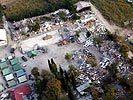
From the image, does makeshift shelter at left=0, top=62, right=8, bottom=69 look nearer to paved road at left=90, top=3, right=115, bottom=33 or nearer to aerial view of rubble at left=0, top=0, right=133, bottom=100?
aerial view of rubble at left=0, top=0, right=133, bottom=100

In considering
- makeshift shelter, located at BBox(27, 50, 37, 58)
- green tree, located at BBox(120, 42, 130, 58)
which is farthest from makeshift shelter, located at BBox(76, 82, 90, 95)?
makeshift shelter, located at BBox(27, 50, 37, 58)

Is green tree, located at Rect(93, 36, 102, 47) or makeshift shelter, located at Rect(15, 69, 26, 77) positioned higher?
green tree, located at Rect(93, 36, 102, 47)

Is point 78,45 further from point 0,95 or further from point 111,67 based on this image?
point 0,95

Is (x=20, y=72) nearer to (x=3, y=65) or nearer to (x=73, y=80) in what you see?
(x=3, y=65)

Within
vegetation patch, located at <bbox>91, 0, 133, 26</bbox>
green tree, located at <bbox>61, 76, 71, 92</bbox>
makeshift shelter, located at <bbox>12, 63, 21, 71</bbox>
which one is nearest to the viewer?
green tree, located at <bbox>61, 76, 71, 92</bbox>

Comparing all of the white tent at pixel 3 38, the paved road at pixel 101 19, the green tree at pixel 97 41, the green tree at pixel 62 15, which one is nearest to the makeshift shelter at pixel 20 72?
the white tent at pixel 3 38

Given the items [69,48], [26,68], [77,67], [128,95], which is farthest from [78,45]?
[128,95]

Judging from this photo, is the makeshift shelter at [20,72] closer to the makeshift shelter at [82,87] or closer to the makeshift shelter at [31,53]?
the makeshift shelter at [31,53]

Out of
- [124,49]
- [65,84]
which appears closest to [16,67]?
[65,84]

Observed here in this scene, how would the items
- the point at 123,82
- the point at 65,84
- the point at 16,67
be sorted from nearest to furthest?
the point at 65,84
the point at 123,82
the point at 16,67

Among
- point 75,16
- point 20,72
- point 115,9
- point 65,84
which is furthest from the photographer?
point 115,9
